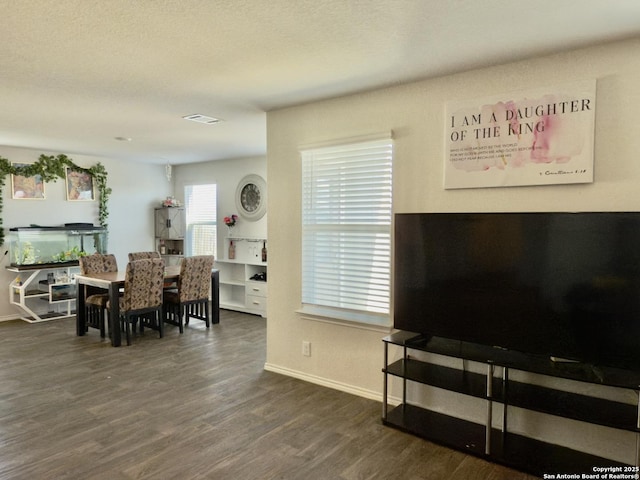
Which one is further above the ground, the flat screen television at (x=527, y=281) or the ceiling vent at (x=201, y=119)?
the ceiling vent at (x=201, y=119)

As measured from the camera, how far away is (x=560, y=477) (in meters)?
2.42

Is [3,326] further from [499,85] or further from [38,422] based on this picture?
[499,85]

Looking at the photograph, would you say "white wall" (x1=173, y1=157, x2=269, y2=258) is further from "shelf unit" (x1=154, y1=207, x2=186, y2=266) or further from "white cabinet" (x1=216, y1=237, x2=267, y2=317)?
"shelf unit" (x1=154, y1=207, x2=186, y2=266)

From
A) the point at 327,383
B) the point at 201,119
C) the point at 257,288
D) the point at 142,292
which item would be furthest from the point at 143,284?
the point at 327,383

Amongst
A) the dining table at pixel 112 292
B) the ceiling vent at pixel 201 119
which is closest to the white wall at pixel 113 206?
the dining table at pixel 112 292

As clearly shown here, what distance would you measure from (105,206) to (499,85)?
6405mm

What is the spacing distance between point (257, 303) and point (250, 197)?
1.69 metres

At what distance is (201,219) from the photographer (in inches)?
306

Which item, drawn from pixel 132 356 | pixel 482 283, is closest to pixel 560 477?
pixel 482 283

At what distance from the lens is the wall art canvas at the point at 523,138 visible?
8.50 ft

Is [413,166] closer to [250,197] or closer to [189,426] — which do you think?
[189,426]

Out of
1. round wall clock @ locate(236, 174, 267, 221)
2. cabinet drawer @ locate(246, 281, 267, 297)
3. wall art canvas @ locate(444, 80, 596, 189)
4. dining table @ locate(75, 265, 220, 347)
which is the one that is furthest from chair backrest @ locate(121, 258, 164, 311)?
wall art canvas @ locate(444, 80, 596, 189)

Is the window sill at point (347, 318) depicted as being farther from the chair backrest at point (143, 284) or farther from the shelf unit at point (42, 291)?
the shelf unit at point (42, 291)

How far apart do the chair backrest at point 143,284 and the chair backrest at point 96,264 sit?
123 centimetres
